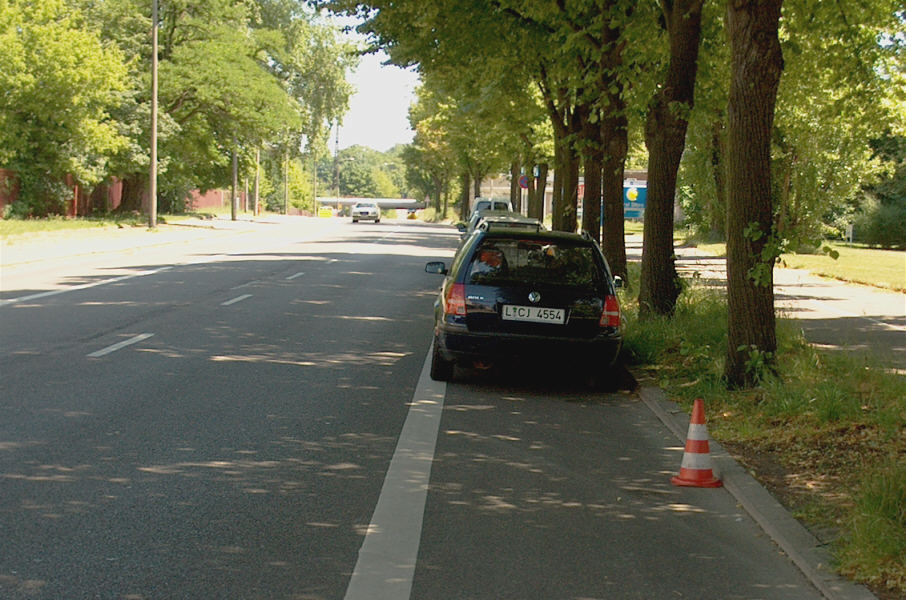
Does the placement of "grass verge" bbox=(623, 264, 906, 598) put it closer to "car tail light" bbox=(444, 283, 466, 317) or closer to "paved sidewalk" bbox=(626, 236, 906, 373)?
"paved sidewalk" bbox=(626, 236, 906, 373)

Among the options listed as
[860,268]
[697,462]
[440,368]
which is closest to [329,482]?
[697,462]

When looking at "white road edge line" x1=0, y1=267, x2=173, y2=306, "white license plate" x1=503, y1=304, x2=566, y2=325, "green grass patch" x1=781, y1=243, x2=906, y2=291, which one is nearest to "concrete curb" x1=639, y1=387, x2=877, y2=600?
"white license plate" x1=503, y1=304, x2=566, y2=325

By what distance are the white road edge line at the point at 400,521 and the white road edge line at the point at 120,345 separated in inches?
160

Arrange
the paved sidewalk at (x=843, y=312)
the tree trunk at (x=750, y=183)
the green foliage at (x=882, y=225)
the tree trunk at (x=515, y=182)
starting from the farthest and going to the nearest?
the tree trunk at (x=515, y=182) < the green foliage at (x=882, y=225) < the paved sidewalk at (x=843, y=312) < the tree trunk at (x=750, y=183)

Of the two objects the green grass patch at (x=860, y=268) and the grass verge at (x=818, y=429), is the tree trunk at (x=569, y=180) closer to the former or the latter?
the green grass patch at (x=860, y=268)

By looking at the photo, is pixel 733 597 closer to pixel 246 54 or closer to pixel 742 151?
pixel 742 151

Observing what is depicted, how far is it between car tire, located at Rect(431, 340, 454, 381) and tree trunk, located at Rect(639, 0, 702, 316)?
4.35m

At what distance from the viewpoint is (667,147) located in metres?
14.1

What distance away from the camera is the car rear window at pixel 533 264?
10586mm

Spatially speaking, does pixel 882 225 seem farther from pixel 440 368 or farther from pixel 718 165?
pixel 440 368

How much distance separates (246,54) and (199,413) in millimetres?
42913

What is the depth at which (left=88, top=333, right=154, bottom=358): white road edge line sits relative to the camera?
37.9 feet

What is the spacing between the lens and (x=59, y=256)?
27297 mm

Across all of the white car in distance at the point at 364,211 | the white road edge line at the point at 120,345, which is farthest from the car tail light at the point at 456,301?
the white car in distance at the point at 364,211
